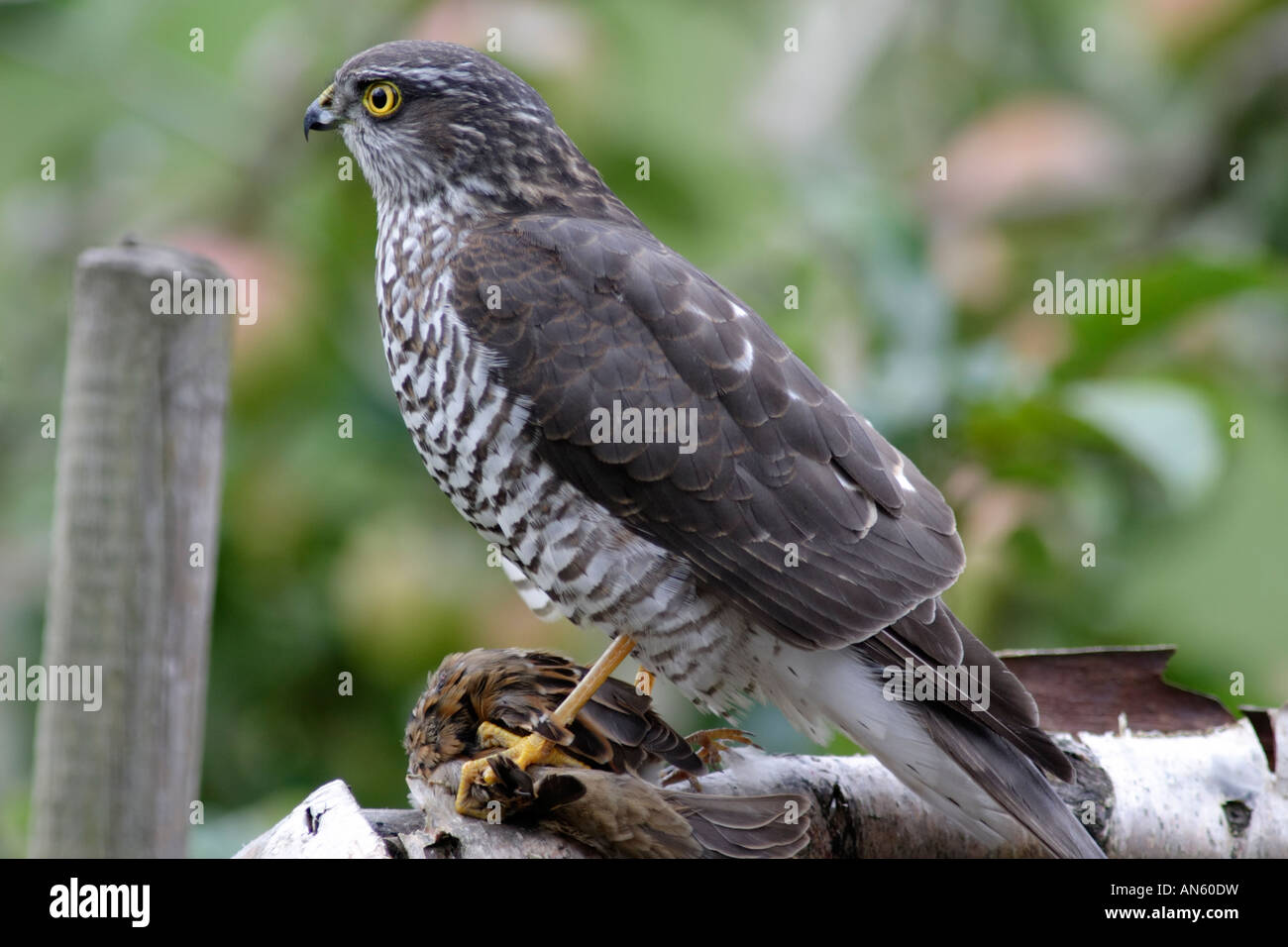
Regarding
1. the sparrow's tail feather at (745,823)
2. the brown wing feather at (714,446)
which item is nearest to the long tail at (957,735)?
the brown wing feather at (714,446)

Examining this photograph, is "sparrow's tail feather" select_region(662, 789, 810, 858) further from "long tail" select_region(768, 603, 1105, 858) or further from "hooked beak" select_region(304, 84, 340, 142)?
"hooked beak" select_region(304, 84, 340, 142)

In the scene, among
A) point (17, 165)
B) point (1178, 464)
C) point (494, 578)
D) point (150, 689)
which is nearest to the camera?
point (150, 689)

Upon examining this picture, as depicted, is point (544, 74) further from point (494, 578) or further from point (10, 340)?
point (10, 340)

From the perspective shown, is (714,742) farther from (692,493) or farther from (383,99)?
(383,99)

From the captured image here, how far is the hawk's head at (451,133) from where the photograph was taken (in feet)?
8.85

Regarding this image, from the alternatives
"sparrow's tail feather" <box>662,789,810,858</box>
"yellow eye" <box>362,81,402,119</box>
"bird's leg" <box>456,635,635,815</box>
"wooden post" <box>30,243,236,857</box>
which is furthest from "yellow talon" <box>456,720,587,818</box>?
"yellow eye" <box>362,81,402,119</box>

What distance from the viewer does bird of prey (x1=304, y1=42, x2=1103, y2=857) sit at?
7.70 ft

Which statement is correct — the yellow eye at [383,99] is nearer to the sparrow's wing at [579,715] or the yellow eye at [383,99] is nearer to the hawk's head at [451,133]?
the hawk's head at [451,133]

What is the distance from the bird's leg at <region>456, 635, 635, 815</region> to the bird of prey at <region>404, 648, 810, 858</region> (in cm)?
1

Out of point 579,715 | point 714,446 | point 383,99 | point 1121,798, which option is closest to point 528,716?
point 579,715

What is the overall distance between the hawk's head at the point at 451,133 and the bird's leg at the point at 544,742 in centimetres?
88
